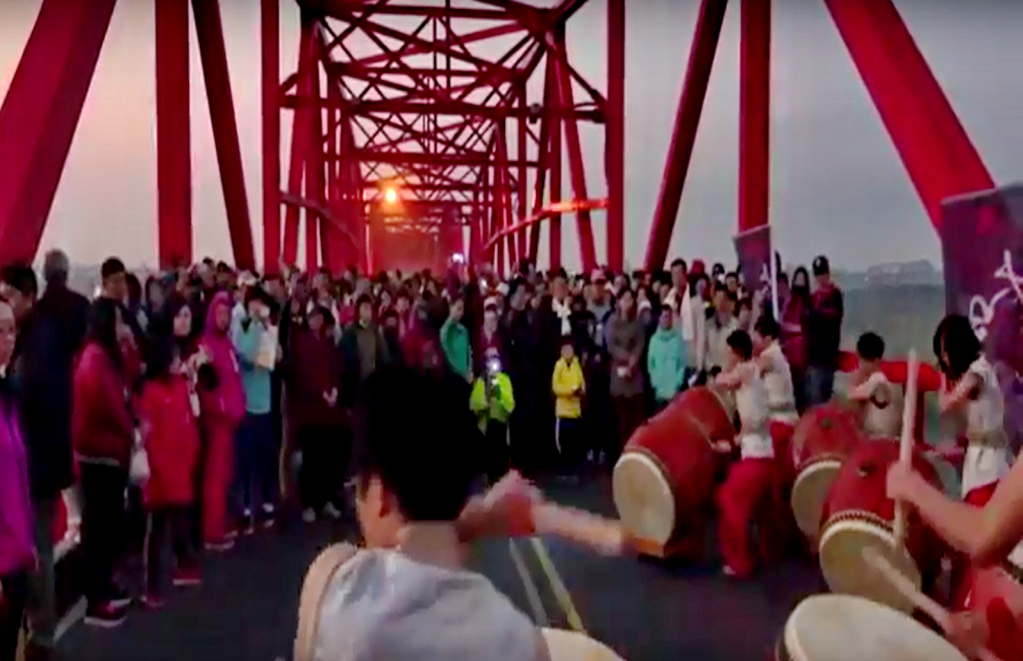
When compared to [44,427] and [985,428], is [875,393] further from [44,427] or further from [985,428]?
[44,427]

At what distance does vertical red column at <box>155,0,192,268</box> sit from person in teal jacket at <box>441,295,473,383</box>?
8.63 ft

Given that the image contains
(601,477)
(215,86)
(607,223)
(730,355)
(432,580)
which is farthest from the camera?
(607,223)

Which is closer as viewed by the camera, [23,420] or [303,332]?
[23,420]

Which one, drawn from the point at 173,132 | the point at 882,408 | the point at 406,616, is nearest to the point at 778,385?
the point at 882,408

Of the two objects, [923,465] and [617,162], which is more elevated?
[617,162]

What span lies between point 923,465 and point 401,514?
531 cm

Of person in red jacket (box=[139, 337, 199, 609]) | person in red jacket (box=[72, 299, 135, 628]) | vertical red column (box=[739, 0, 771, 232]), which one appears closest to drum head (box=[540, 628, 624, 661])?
person in red jacket (box=[72, 299, 135, 628])

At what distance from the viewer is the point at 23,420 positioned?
18.9 ft

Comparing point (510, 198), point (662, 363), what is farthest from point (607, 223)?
point (510, 198)

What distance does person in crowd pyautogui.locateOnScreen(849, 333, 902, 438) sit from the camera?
315 inches

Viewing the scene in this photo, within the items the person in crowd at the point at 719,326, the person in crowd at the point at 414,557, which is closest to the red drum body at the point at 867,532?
the person in crowd at the point at 414,557

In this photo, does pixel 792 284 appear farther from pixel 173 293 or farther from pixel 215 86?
pixel 215 86

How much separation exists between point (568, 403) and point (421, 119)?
121ft

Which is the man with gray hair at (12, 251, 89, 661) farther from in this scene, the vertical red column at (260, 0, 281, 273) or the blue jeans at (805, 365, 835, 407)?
the vertical red column at (260, 0, 281, 273)
